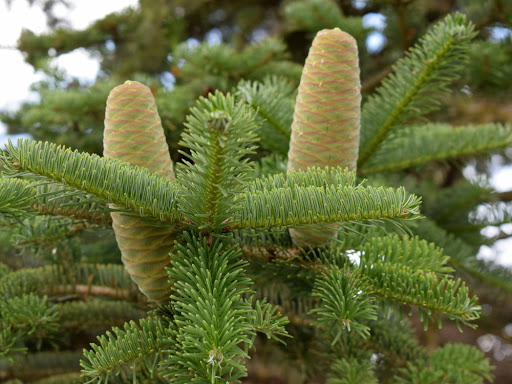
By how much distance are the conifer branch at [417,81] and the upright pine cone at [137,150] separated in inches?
21.7

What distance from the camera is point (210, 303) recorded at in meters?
0.52

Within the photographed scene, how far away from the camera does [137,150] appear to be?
631 mm

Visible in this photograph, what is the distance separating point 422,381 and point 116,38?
81.6 inches

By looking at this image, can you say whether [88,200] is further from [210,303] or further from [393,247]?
[393,247]

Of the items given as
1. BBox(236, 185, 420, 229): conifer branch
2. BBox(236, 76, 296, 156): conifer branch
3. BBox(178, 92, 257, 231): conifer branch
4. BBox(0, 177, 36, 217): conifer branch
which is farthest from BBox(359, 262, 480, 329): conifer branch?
BBox(0, 177, 36, 217): conifer branch

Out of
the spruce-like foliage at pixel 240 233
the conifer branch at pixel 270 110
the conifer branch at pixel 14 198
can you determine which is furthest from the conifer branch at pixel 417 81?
the conifer branch at pixel 14 198

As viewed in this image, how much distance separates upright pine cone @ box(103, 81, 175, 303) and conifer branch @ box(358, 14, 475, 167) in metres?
0.55

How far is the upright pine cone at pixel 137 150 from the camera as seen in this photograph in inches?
24.7

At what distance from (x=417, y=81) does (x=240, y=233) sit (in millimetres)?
501

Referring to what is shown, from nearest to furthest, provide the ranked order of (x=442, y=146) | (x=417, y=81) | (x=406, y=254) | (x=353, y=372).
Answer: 1. (x=406, y=254)
2. (x=353, y=372)
3. (x=417, y=81)
4. (x=442, y=146)

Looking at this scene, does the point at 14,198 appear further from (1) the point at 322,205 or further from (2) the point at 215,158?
(1) the point at 322,205

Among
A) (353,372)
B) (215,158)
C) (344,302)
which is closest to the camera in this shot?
(215,158)

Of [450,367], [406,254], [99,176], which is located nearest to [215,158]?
[99,176]

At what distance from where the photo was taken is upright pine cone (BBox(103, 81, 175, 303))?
627 millimetres
